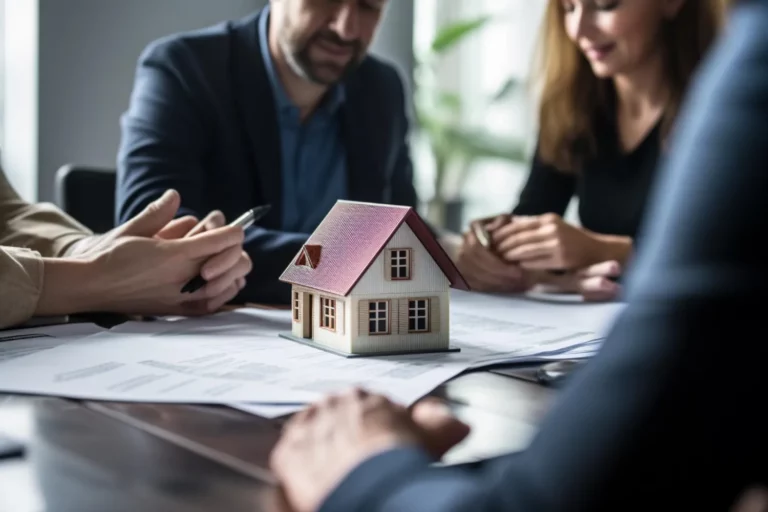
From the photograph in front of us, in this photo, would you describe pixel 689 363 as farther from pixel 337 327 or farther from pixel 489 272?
pixel 489 272

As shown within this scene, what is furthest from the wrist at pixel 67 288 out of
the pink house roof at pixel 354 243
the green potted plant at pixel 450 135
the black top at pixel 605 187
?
the green potted plant at pixel 450 135

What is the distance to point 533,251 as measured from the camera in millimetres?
1526

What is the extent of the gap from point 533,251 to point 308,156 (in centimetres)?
64

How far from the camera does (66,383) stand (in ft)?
2.52

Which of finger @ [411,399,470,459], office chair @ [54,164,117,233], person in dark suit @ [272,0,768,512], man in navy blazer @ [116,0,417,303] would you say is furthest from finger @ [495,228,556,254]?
person in dark suit @ [272,0,768,512]

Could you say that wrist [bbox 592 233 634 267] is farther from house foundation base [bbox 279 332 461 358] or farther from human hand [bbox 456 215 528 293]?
house foundation base [bbox 279 332 461 358]

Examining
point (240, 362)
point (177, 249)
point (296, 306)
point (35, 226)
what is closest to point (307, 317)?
point (296, 306)

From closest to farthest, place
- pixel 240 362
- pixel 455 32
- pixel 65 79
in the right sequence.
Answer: pixel 240 362
pixel 65 79
pixel 455 32

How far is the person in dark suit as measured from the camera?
363mm

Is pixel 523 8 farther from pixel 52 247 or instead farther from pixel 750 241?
pixel 750 241

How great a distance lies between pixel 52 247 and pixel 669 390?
43.2 inches

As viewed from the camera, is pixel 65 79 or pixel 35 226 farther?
pixel 65 79

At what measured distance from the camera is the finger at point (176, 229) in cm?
120

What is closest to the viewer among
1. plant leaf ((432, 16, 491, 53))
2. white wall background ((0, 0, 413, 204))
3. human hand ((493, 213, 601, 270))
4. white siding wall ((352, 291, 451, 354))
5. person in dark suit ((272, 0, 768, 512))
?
person in dark suit ((272, 0, 768, 512))
